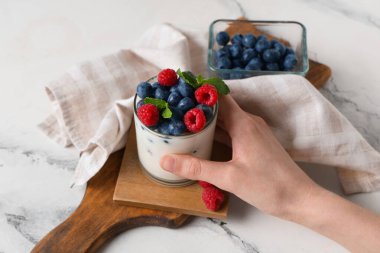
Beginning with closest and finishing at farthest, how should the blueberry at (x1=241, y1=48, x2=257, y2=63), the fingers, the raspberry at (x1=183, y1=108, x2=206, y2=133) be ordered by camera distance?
1. the raspberry at (x1=183, y1=108, x2=206, y2=133)
2. the fingers
3. the blueberry at (x1=241, y1=48, x2=257, y2=63)

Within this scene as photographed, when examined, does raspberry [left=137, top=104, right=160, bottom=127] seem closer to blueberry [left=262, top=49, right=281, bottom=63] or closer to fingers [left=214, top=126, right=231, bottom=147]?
fingers [left=214, top=126, right=231, bottom=147]

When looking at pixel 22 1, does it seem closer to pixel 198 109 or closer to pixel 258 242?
pixel 198 109

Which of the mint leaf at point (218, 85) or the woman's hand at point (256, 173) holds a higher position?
the mint leaf at point (218, 85)

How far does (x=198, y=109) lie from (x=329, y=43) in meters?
0.67

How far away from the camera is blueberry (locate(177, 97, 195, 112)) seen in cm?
84

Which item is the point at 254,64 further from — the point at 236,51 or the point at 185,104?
the point at 185,104

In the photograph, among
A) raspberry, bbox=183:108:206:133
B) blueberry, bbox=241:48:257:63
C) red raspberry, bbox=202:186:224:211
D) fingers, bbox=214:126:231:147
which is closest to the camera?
raspberry, bbox=183:108:206:133

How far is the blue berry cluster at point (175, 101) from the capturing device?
839 millimetres

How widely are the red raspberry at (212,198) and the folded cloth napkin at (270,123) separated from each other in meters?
0.19

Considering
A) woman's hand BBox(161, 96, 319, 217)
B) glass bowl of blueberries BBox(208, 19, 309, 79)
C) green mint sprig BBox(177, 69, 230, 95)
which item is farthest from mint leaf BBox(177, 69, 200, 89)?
glass bowl of blueberries BBox(208, 19, 309, 79)

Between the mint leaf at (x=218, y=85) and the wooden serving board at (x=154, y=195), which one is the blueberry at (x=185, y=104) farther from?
the wooden serving board at (x=154, y=195)

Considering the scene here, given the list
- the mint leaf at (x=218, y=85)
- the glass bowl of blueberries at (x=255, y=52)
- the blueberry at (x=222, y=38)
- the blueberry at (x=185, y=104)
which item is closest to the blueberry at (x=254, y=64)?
the glass bowl of blueberries at (x=255, y=52)

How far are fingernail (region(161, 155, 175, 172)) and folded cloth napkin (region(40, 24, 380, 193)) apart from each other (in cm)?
15

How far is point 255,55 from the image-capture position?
1.13 m
